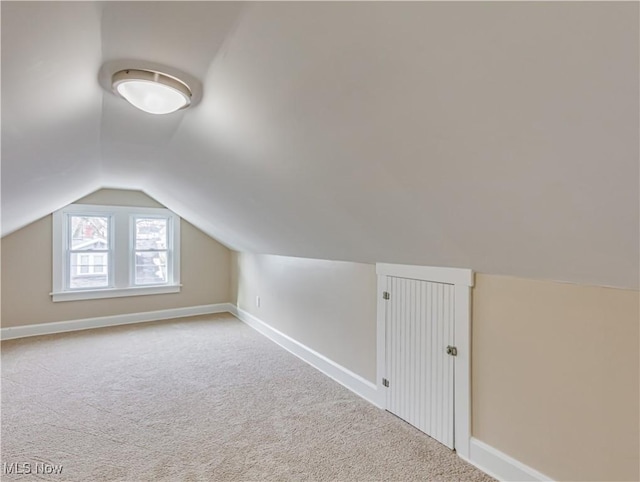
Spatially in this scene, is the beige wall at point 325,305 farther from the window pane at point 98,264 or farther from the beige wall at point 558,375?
the window pane at point 98,264

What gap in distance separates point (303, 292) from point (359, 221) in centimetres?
171

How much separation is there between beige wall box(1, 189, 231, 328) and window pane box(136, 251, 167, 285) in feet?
0.84

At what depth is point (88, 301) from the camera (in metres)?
4.78

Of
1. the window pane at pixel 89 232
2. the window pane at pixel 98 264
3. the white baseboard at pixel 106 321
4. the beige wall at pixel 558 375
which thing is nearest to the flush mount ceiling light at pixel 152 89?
the beige wall at pixel 558 375

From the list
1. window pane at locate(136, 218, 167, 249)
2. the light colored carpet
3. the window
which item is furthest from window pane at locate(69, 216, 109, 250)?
the light colored carpet

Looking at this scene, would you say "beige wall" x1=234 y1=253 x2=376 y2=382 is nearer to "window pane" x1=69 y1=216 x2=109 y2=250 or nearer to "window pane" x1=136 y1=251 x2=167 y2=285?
"window pane" x1=136 y1=251 x2=167 y2=285

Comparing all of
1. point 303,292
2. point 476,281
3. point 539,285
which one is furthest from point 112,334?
point 539,285

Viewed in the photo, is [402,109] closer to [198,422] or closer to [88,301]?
[198,422]

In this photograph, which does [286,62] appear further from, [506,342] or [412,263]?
[506,342]

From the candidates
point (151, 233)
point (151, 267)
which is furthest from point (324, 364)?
point (151, 233)

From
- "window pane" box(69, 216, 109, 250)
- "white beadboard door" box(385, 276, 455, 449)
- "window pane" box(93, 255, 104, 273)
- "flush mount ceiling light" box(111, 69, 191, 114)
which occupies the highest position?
"flush mount ceiling light" box(111, 69, 191, 114)

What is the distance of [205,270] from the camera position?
223 inches

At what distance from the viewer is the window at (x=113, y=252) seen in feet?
15.1

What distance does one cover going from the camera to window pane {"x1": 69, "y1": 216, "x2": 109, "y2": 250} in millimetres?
4707
